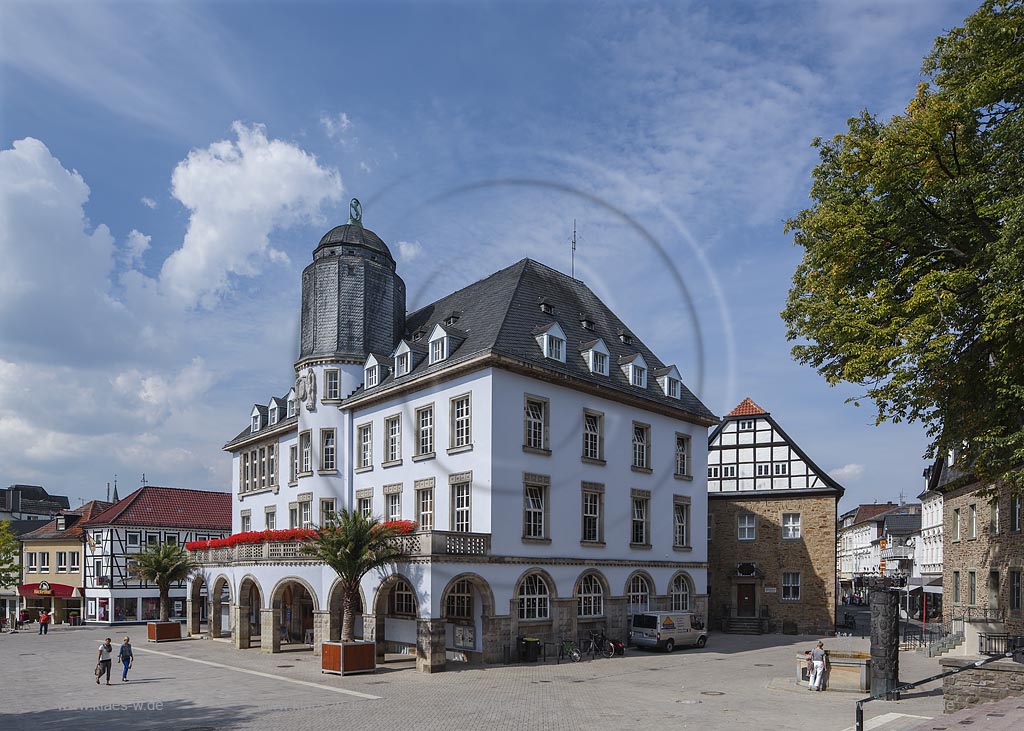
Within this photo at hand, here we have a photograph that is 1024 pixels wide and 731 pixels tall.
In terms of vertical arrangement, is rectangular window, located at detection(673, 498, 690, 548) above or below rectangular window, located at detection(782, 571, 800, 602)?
above

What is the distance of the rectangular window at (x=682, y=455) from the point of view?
4425cm

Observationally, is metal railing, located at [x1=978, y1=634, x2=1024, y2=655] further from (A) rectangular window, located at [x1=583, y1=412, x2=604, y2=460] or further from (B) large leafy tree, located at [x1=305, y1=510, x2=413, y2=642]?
(B) large leafy tree, located at [x1=305, y1=510, x2=413, y2=642]

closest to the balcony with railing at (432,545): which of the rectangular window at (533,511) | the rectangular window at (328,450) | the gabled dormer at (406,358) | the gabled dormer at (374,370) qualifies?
the rectangular window at (533,511)

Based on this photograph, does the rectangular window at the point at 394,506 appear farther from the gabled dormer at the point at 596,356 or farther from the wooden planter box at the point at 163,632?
the wooden planter box at the point at 163,632

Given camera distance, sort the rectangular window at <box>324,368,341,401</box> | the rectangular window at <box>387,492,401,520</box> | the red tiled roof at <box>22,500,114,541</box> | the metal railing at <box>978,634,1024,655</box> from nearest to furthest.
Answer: the metal railing at <box>978,634,1024,655</box>
the rectangular window at <box>387,492,401,520</box>
the rectangular window at <box>324,368,341,401</box>
the red tiled roof at <box>22,500,114,541</box>

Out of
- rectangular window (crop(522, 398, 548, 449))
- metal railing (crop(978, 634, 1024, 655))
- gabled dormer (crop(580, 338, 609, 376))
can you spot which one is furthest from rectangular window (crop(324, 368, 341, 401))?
metal railing (crop(978, 634, 1024, 655))

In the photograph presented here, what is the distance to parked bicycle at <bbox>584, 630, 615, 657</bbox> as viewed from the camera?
3533 cm

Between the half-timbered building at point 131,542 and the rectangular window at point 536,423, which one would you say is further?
the half-timbered building at point 131,542

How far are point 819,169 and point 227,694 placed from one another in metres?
23.0

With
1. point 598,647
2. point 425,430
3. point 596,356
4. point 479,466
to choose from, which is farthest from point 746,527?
point 479,466

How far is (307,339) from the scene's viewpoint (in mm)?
43406

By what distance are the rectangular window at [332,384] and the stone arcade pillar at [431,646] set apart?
49.5ft

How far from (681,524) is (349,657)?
20.2 m

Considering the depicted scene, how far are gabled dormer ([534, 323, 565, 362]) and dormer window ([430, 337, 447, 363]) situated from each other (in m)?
3.97
